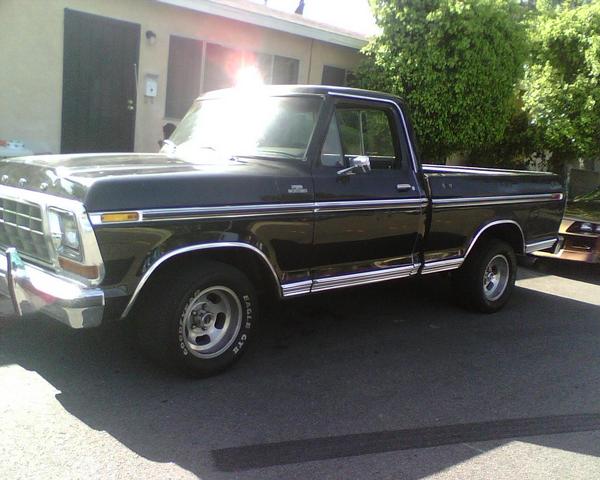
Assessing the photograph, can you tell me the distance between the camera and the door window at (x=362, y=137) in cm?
466

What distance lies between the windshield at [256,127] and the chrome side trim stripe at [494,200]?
1440 millimetres

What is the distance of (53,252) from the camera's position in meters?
3.64

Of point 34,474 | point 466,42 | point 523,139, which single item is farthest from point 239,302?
point 523,139

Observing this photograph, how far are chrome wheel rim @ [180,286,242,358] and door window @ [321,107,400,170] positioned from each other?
4.41ft

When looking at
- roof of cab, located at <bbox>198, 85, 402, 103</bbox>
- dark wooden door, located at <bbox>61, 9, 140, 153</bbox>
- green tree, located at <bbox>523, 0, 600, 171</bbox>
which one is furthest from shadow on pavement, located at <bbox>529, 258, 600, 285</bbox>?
dark wooden door, located at <bbox>61, 9, 140, 153</bbox>

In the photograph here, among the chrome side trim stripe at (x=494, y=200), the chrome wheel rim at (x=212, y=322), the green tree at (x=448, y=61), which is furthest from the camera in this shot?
the green tree at (x=448, y=61)

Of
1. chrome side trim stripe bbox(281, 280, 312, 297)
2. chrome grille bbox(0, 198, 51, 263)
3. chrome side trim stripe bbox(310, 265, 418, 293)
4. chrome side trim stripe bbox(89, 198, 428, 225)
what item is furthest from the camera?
chrome side trim stripe bbox(310, 265, 418, 293)

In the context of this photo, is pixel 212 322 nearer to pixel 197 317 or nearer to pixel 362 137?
pixel 197 317

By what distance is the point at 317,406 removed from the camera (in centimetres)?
386

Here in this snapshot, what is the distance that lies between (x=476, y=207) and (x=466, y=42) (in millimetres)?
5794

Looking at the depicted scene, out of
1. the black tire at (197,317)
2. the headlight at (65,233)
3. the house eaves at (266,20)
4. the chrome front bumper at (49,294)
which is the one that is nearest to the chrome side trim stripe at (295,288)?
the black tire at (197,317)

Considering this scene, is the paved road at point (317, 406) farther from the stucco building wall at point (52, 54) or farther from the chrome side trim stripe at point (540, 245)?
the stucco building wall at point (52, 54)

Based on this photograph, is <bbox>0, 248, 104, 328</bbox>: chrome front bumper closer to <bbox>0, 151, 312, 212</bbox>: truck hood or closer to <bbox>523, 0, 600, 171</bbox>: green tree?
<bbox>0, 151, 312, 212</bbox>: truck hood

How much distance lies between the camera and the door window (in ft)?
15.3
